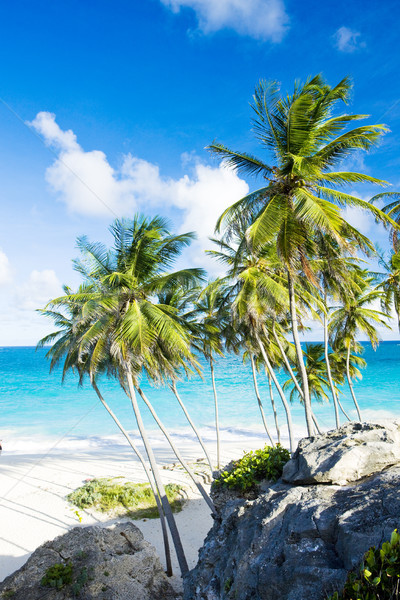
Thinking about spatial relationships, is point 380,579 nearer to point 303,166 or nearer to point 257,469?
point 257,469

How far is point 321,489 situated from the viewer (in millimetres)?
4379

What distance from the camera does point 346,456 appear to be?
4660mm

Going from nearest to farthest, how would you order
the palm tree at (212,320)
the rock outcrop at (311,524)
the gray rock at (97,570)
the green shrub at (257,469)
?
the rock outcrop at (311,524), the green shrub at (257,469), the gray rock at (97,570), the palm tree at (212,320)

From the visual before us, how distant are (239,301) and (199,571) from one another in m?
7.60

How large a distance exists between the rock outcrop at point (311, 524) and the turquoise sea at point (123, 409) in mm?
12879

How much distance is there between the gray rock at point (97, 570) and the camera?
6.27 meters

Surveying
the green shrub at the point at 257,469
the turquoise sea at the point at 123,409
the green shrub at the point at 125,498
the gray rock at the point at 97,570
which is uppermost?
the green shrub at the point at 257,469

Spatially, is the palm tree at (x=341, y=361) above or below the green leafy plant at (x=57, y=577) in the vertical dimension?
above

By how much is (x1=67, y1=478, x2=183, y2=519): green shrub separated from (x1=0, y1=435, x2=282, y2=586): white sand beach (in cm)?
40

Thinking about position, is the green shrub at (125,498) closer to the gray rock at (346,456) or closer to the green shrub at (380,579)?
the gray rock at (346,456)

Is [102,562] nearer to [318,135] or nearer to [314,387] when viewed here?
[318,135]

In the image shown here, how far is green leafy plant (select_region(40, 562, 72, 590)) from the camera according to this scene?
20.6 ft

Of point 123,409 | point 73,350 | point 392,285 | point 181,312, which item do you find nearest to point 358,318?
point 392,285

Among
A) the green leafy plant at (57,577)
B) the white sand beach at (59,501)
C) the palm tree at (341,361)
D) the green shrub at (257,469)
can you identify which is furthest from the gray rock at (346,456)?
the palm tree at (341,361)
